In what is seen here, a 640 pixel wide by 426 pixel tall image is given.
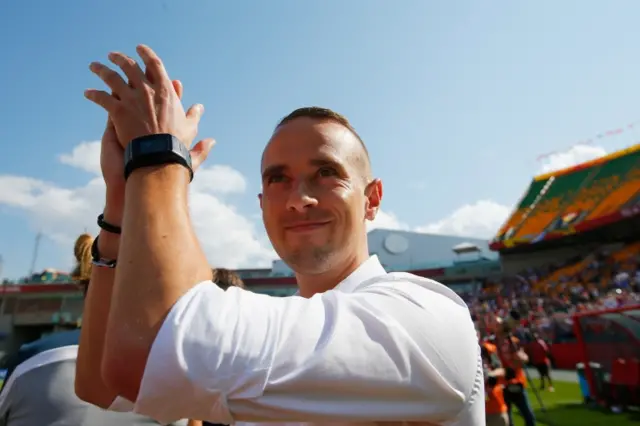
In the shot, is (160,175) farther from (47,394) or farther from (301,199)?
(47,394)

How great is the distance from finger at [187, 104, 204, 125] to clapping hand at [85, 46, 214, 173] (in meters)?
0.02

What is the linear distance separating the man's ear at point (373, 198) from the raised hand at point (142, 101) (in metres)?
0.68

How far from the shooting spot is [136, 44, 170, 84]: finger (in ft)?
3.30

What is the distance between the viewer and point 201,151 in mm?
1229

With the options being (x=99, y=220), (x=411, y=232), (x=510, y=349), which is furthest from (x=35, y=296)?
(x=99, y=220)

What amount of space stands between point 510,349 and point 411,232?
52.9m

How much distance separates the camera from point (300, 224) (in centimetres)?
127

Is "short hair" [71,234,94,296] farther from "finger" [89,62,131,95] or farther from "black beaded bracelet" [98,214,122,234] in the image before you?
"finger" [89,62,131,95]

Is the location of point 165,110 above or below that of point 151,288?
above

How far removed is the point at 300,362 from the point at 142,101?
632 mm

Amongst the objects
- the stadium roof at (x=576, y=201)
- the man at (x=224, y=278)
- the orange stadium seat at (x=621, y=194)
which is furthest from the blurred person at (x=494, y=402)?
the orange stadium seat at (x=621, y=194)

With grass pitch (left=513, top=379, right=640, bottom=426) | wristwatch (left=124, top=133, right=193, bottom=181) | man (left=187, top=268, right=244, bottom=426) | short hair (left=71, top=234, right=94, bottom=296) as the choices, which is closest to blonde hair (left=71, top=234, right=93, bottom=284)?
short hair (left=71, top=234, right=94, bottom=296)

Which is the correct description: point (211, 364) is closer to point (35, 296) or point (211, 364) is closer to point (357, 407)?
point (357, 407)

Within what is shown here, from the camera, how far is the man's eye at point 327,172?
130cm
